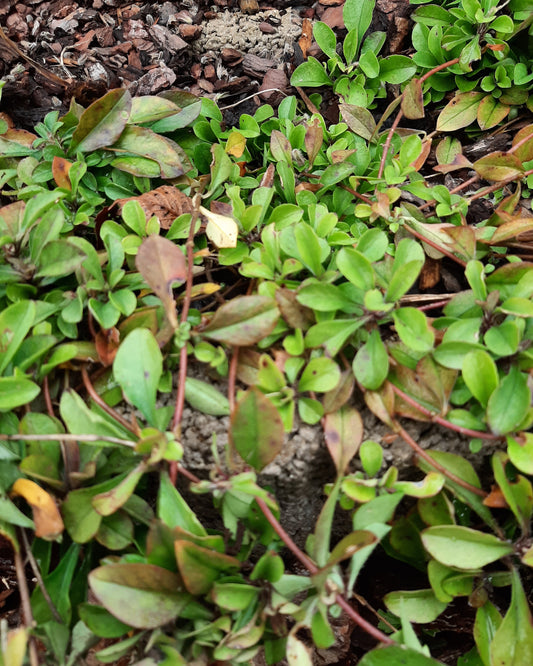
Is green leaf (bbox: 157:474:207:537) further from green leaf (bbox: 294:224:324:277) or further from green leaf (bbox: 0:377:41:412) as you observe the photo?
green leaf (bbox: 294:224:324:277)

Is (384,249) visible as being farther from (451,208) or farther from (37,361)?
(37,361)

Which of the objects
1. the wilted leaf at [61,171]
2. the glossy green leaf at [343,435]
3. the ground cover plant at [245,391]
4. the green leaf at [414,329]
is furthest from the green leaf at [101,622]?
the wilted leaf at [61,171]

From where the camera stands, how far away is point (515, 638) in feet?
3.51

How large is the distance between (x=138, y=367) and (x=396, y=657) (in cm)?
67

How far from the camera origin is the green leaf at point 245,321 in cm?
113

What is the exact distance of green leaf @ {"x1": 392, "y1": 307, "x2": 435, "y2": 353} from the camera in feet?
3.69

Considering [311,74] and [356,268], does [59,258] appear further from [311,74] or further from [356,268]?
[311,74]

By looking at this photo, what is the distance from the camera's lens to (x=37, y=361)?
117cm

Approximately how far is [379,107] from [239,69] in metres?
0.51

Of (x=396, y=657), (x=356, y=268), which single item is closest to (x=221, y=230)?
(x=356, y=268)

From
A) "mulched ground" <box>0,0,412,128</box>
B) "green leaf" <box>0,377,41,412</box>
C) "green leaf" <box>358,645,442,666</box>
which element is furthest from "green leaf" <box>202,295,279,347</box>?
"mulched ground" <box>0,0,412,128</box>

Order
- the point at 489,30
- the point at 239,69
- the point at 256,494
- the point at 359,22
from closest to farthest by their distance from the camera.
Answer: the point at 256,494 < the point at 489,30 < the point at 359,22 < the point at 239,69

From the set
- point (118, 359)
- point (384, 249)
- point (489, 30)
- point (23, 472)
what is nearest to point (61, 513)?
point (23, 472)

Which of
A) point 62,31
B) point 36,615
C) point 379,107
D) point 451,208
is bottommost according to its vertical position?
point 36,615
